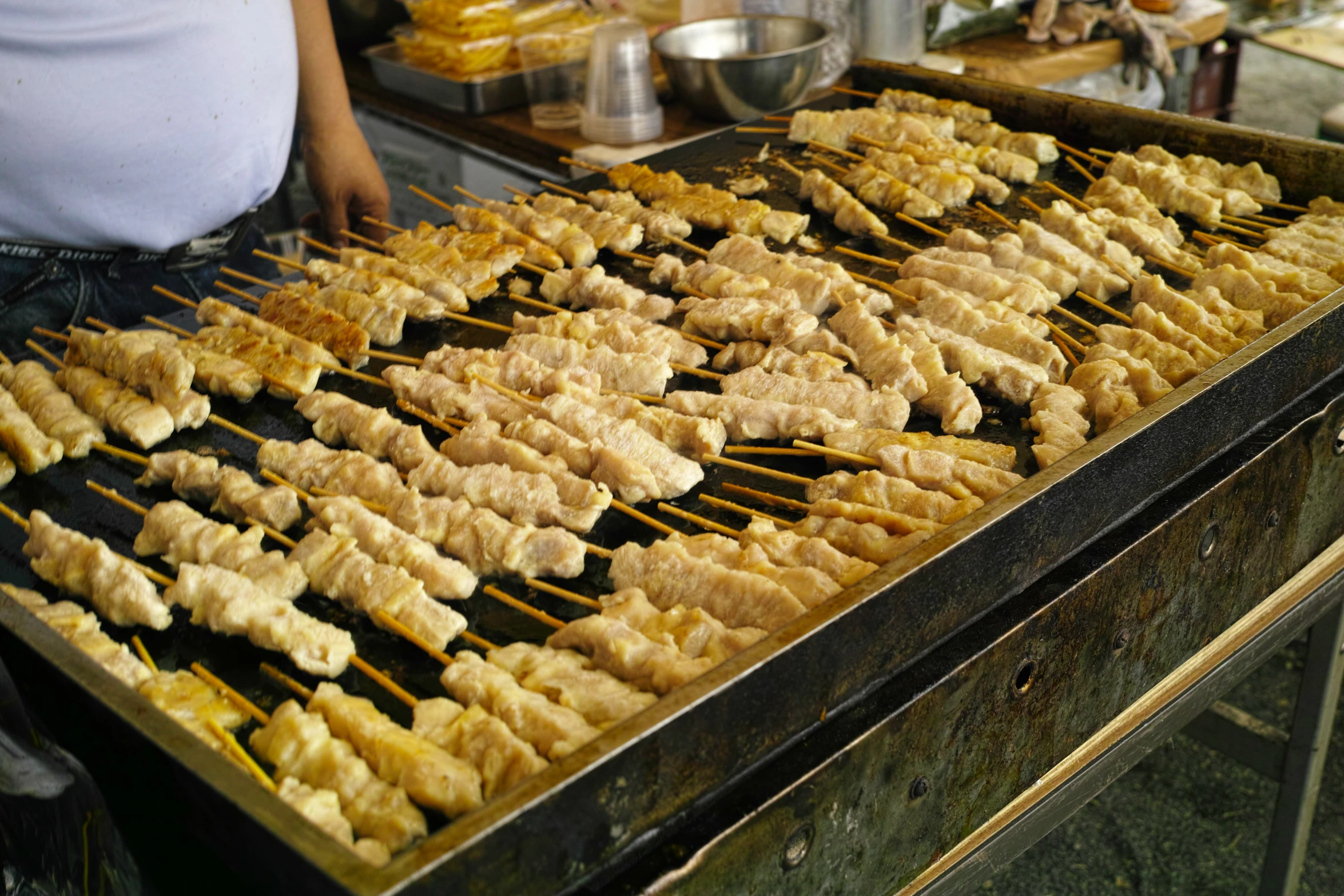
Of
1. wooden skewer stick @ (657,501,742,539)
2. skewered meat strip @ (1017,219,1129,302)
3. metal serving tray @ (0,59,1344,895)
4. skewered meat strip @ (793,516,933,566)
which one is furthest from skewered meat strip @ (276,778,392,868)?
skewered meat strip @ (1017,219,1129,302)

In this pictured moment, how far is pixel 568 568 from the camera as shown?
2523 millimetres

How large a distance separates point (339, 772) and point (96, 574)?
909 millimetres

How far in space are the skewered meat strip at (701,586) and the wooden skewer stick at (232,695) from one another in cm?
78

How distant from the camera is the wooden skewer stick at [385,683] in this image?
2.19 meters

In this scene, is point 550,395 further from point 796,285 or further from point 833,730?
point 833,730

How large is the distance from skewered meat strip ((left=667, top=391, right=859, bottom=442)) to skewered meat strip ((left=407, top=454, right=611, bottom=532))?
1.57 feet

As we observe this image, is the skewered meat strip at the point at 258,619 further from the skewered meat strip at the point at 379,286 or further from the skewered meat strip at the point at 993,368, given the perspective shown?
the skewered meat strip at the point at 993,368

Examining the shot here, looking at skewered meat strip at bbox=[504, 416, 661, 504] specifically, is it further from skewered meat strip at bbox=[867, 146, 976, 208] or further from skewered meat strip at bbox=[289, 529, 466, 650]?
skewered meat strip at bbox=[867, 146, 976, 208]

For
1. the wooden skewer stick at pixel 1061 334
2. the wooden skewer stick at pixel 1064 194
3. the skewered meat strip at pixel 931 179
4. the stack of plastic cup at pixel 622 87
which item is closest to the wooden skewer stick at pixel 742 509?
the wooden skewer stick at pixel 1061 334

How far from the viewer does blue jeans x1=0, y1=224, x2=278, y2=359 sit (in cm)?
378

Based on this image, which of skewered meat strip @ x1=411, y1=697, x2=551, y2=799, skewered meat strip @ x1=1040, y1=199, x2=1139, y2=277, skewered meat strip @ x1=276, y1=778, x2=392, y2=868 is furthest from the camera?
skewered meat strip @ x1=1040, y1=199, x2=1139, y2=277

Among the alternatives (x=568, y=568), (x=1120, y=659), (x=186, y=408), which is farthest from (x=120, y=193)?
(x=1120, y=659)

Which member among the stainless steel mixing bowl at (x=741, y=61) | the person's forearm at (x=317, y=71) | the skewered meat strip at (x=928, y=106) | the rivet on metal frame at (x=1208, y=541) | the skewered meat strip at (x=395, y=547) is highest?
the person's forearm at (x=317, y=71)

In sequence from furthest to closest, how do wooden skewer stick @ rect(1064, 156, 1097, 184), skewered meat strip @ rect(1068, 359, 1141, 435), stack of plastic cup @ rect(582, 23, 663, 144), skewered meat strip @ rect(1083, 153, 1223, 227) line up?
stack of plastic cup @ rect(582, 23, 663, 144) < wooden skewer stick @ rect(1064, 156, 1097, 184) < skewered meat strip @ rect(1083, 153, 1223, 227) < skewered meat strip @ rect(1068, 359, 1141, 435)
